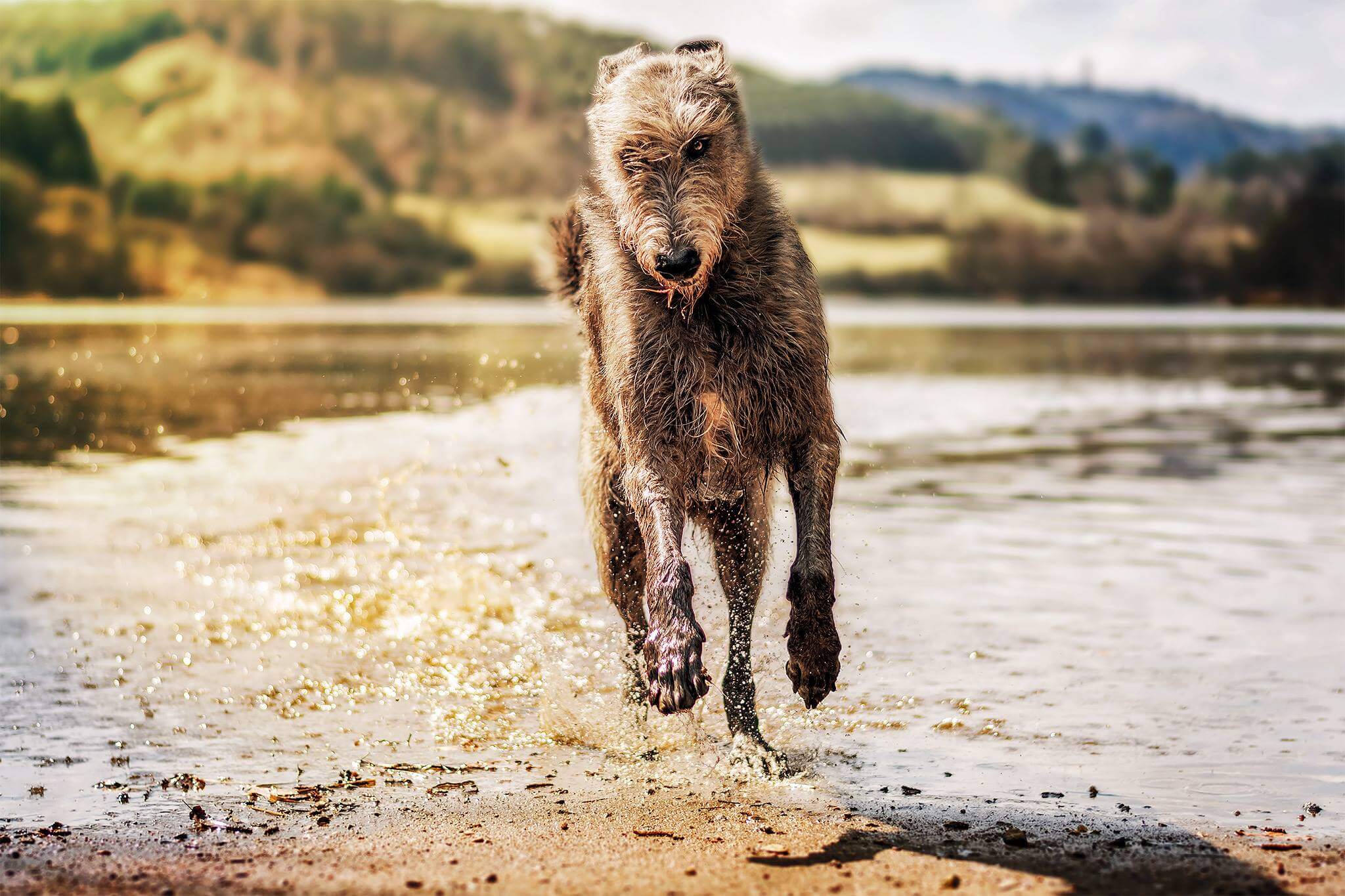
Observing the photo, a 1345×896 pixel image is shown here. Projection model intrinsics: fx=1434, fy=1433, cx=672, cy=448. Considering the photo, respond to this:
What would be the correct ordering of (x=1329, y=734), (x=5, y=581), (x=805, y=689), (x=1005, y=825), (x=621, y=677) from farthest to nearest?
(x=5, y=581) < (x=621, y=677) < (x=1329, y=734) < (x=805, y=689) < (x=1005, y=825)

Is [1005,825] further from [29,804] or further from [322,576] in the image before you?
[322,576]

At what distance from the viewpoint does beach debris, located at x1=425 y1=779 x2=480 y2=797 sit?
6875 millimetres

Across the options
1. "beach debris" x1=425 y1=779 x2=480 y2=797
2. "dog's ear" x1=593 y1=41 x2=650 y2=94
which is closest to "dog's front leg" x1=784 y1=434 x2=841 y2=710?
"beach debris" x1=425 y1=779 x2=480 y2=797

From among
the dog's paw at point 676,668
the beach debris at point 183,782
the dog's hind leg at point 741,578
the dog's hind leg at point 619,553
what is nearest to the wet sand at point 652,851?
the beach debris at point 183,782

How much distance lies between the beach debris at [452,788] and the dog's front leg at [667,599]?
3.45ft

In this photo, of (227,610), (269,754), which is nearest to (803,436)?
(269,754)

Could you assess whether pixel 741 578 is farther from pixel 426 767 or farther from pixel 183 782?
pixel 183 782

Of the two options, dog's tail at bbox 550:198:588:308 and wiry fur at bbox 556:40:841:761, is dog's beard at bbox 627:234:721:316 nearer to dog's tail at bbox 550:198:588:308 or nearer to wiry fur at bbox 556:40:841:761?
wiry fur at bbox 556:40:841:761

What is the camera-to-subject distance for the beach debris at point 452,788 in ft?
22.6

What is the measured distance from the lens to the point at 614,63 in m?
7.27

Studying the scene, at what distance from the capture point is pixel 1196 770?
23.6ft

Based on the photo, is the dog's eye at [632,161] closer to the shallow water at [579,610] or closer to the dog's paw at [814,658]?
the shallow water at [579,610]

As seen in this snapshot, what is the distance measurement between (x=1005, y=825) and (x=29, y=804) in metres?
4.42

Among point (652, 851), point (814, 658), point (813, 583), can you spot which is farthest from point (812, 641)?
point (652, 851)
